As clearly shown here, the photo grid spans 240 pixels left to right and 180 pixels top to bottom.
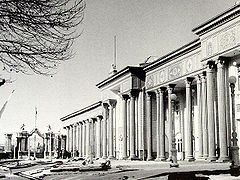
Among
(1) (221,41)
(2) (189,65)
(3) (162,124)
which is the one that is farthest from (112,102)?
(1) (221,41)

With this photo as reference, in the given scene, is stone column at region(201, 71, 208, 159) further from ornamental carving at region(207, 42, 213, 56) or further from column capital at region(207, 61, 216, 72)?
ornamental carving at region(207, 42, 213, 56)

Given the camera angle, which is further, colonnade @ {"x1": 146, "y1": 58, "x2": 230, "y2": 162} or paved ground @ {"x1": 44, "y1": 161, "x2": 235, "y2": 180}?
colonnade @ {"x1": 146, "y1": 58, "x2": 230, "y2": 162}

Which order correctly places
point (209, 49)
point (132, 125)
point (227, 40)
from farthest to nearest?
point (132, 125) < point (209, 49) < point (227, 40)

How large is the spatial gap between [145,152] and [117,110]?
1246 cm

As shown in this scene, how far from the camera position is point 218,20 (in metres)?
32.2

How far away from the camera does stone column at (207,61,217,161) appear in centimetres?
3312

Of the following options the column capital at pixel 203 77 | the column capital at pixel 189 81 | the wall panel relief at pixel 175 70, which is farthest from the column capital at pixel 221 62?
the column capital at pixel 189 81

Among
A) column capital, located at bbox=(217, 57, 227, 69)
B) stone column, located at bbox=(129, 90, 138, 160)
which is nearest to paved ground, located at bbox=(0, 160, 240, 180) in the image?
column capital, located at bbox=(217, 57, 227, 69)

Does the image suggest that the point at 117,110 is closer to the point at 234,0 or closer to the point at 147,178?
the point at 234,0

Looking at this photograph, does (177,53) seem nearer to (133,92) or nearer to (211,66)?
(211,66)

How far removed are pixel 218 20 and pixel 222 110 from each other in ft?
21.2

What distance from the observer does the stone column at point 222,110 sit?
3166cm

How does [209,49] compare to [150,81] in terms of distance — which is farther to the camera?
[150,81]

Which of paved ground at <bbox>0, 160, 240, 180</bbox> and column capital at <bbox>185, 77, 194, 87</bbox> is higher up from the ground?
column capital at <bbox>185, 77, 194, 87</bbox>
